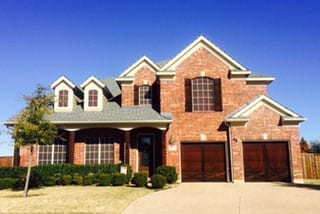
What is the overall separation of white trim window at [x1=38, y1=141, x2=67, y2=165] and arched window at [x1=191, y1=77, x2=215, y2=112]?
9.71m

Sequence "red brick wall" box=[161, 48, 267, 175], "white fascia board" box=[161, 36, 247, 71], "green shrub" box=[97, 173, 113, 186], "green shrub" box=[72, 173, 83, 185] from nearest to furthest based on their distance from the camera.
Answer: "green shrub" box=[97, 173, 113, 186]
"green shrub" box=[72, 173, 83, 185]
"red brick wall" box=[161, 48, 267, 175]
"white fascia board" box=[161, 36, 247, 71]

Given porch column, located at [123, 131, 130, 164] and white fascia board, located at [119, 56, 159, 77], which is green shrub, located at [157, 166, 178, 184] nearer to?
porch column, located at [123, 131, 130, 164]

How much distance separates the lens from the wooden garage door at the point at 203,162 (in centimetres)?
1966

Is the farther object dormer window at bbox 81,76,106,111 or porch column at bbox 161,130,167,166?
dormer window at bbox 81,76,106,111

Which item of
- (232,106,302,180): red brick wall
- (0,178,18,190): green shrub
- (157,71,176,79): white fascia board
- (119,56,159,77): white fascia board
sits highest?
(119,56,159,77): white fascia board

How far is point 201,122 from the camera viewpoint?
66.6 feet

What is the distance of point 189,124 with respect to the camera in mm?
20344

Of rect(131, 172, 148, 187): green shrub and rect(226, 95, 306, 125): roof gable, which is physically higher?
rect(226, 95, 306, 125): roof gable

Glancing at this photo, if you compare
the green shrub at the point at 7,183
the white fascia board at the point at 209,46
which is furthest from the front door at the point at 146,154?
the green shrub at the point at 7,183

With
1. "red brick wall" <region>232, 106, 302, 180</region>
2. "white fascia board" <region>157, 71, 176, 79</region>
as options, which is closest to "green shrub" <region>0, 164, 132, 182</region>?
"white fascia board" <region>157, 71, 176, 79</region>

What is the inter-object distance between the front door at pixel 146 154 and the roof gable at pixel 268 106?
19.0 feet

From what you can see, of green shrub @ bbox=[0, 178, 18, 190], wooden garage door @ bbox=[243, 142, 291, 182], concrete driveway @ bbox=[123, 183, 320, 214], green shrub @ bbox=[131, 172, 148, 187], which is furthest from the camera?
wooden garage door @ bbox=[243, 142, 291, 182]

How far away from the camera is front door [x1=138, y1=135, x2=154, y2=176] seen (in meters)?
20.9

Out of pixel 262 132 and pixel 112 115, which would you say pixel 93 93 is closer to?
pixel 112 115
